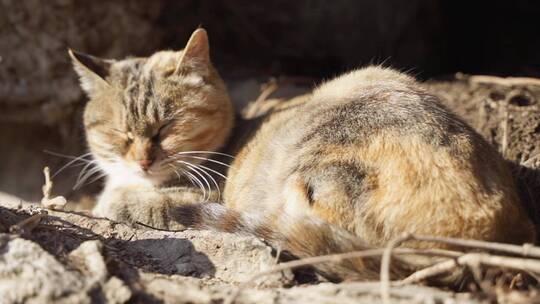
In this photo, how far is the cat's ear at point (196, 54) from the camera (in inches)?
146

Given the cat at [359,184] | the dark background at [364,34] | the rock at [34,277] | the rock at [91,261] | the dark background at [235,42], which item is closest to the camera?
the rock at [34,277]

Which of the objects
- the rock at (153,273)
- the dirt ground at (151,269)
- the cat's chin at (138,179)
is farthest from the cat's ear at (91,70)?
the rock at (153,273)

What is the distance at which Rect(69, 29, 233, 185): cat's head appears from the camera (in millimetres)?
3666

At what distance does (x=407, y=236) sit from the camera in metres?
2.14

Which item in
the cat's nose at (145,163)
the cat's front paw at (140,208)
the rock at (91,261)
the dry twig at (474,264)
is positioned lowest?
the cat's front paw at (140,208)

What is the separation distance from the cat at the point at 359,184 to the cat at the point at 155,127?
0.07 ft

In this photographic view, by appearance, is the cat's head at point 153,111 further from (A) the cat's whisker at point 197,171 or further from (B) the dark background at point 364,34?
(B) the dark background at point 364,34

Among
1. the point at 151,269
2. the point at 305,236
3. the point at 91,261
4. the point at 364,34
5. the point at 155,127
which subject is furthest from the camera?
the point at 364,34

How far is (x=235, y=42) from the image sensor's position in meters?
6.21

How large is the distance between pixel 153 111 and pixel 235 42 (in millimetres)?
2709

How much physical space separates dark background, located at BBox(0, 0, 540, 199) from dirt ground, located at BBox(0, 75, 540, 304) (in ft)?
7.60

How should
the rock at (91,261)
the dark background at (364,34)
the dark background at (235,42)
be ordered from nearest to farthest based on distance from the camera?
the rock at (91,261) → the dark background at (235,42) → the dark background at (364,34)

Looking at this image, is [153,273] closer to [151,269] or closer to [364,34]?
[151,269]

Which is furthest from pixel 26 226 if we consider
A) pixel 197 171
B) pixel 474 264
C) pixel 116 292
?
pixel 474 264
